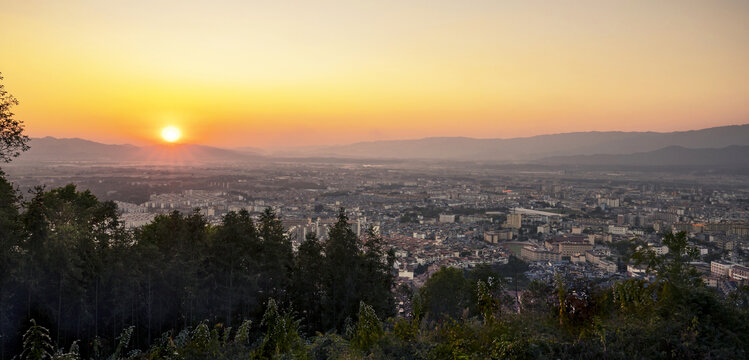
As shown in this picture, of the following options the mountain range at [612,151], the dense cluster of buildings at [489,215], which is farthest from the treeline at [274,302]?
the mountain range at [612,151]

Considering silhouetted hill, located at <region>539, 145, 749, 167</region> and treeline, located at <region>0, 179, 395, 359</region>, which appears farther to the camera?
silhouetted hill, located at <region>539, 145, 749, 167</region>

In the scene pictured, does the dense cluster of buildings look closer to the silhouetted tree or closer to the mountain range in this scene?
the silhouetted tree

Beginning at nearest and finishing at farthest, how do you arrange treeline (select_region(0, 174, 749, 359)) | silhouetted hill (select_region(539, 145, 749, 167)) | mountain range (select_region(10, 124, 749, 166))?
1. treeline (select_region(0, 174, 749, 359))
2. mountain range (select_region(10, 124, 749, 166))
3. silhouetted hill (select_region(539, 145, 749, 167))

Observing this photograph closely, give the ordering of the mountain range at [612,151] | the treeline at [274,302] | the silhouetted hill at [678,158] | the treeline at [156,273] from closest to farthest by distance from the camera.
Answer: the treeline at [274,302], the treeline at [156,273], the mountain range at [612,151], the silhouetted hill at [678,158]

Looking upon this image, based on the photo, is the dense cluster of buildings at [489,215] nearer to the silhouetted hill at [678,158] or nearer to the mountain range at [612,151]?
the mountain range at [612,151]

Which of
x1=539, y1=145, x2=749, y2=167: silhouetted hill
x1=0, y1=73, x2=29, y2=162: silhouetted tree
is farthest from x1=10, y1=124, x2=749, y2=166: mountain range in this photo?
x1=0, y1=73, x2=29, y2=162: silhouetted tree

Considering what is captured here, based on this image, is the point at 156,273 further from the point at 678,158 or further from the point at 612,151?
the point at 612,151

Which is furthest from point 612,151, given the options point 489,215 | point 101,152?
point 101,152
